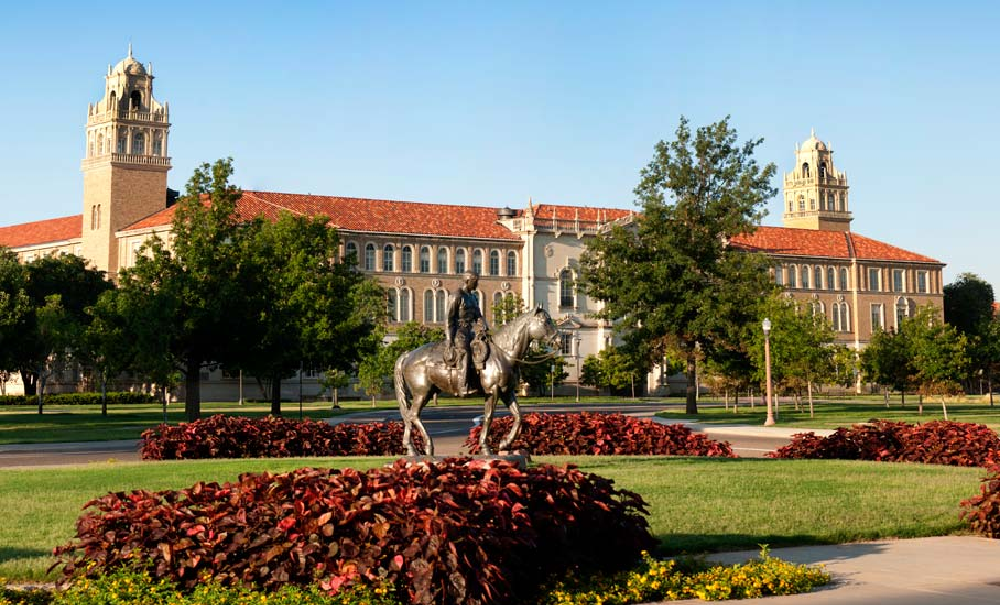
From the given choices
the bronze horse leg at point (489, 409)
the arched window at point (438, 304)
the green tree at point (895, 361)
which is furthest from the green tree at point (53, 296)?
the bronze horse leg at point (489, 409)

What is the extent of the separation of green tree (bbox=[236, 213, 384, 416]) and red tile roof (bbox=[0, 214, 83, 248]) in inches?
2898

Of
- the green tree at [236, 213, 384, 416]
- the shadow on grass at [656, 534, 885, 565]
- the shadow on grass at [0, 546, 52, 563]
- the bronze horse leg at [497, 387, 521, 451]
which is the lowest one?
the shadow on grass at [656, 534, 885, 565]

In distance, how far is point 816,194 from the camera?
16275 centimetres

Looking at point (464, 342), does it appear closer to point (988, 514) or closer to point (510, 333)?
point (510, 333)

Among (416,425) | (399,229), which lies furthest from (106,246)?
(416,425)

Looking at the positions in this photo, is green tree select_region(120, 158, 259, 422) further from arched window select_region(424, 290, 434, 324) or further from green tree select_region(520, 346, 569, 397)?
arched window select_region(424, 290, 434, 324)

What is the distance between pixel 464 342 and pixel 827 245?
131531 mm

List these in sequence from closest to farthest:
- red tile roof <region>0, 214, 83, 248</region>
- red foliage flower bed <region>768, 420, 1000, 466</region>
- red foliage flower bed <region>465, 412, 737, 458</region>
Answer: red foliage flower bed <region>768, 420, 1000, 466</region>
red foliage flower bed <region>465, 412, 737, 458</region>
red tile roof <region>0, 214, 83, 248</region>

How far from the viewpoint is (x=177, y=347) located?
154ft

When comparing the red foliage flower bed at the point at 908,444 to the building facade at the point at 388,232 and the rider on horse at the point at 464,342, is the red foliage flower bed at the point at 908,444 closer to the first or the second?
the rider on horse at the point at 464,342

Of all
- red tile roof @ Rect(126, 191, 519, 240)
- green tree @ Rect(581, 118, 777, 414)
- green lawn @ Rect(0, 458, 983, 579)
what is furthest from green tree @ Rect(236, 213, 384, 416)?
red tile roof @ Rect(126, 191, 519, 240)

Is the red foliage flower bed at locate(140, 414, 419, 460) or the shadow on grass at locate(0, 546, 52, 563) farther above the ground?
the red foliage flower bed at locate(140, 414, 419, 460)

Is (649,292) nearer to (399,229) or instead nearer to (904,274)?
(399,229)

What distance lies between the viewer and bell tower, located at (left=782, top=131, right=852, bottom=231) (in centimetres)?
16250
